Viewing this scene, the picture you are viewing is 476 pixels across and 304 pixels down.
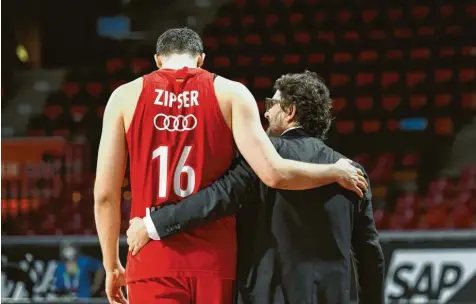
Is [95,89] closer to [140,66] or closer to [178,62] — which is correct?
[140,66]

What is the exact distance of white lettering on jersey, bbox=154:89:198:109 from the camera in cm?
247

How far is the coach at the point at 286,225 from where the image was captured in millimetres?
2428

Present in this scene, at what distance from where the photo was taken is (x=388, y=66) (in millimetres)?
9367

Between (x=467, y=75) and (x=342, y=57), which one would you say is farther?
(x=342, y=57)

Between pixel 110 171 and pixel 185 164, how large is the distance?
0.24m

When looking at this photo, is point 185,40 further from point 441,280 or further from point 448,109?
point 448,109

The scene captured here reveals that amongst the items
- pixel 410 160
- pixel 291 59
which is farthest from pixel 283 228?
pixel 291 59

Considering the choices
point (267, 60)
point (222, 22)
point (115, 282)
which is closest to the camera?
point (115, 282)

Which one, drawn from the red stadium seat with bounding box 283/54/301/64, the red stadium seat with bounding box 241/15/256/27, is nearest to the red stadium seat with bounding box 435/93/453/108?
the red stadium seat with bounding box 283/54/301/64

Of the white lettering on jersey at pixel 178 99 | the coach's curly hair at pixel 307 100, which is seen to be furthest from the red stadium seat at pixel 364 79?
the white lettering on jersey at pixel 178 99

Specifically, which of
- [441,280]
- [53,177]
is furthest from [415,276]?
[53,177]

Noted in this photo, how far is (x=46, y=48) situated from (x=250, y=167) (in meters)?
8.68

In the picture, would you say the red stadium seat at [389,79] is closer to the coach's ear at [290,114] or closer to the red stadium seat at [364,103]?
the red stadium seat at [364,103]

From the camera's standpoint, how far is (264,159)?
2412 mm
